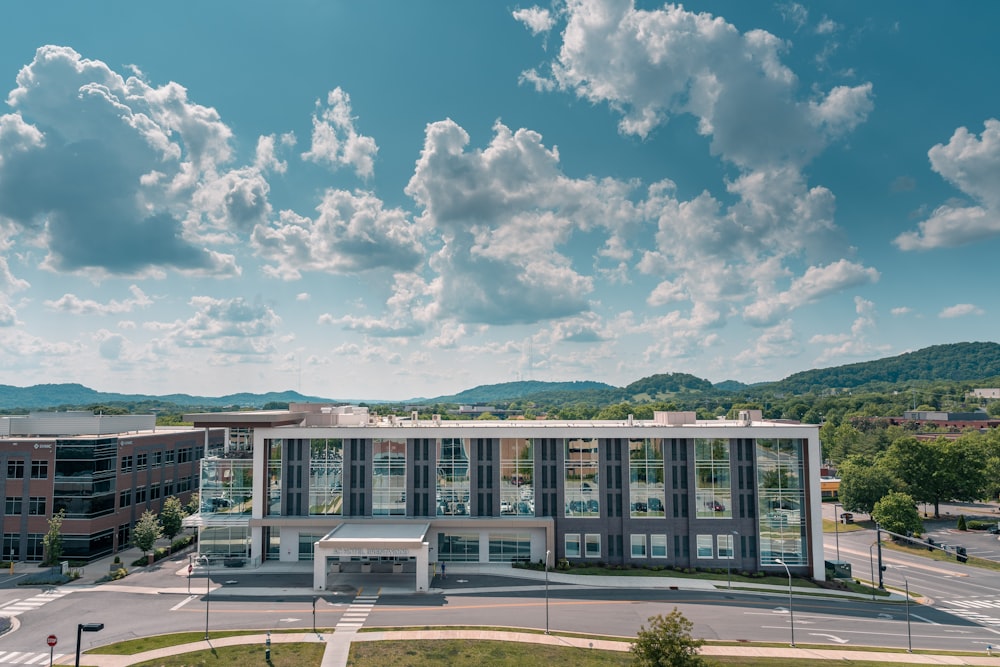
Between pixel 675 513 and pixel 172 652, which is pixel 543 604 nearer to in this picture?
pixel 675 513

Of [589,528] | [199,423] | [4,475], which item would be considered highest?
[199,423]

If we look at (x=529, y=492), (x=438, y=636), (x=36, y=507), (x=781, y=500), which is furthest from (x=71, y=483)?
(x=781, y=500)

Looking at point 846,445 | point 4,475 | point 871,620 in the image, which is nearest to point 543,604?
point 871,620

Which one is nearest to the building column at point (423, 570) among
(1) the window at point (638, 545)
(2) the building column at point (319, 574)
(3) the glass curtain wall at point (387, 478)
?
(2) the building column at point (319, 574)

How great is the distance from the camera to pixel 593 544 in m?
68.5

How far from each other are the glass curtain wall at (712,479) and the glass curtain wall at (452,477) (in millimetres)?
26741

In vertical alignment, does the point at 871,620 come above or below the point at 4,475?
below

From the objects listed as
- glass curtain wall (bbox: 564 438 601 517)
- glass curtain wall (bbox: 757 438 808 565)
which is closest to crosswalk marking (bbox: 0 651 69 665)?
glass curtain wall (bbox: 564 438 601 517)

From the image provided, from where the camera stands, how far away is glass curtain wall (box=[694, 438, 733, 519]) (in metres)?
67.9

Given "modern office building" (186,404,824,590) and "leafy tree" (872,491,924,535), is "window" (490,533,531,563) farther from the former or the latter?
"leafy tree" (872,491,924,535)

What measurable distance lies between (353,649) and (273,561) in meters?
29.7

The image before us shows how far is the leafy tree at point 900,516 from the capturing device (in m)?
88.0

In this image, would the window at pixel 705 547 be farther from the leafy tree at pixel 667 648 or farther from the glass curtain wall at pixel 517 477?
the leafy tree at pixel 667 648

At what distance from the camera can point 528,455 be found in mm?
70438
